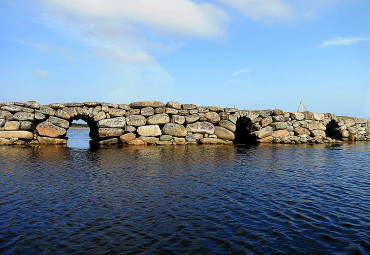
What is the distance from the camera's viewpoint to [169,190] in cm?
966

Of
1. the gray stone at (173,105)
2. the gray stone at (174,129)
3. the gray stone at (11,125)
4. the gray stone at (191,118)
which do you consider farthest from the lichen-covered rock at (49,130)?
the gray stone at (191,118)

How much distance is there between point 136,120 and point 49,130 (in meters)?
8.24

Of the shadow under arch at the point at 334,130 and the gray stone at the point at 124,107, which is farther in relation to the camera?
the shadow under arch at the point at 334,130

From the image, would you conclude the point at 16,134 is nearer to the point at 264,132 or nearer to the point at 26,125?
the point at 26,125

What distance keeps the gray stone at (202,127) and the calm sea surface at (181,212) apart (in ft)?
51.1

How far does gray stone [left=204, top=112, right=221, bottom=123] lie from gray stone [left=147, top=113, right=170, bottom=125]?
15.3 feet

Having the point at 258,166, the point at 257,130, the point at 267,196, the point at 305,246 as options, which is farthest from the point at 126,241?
the point at 257,130

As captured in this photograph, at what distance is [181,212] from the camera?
7.44 metres

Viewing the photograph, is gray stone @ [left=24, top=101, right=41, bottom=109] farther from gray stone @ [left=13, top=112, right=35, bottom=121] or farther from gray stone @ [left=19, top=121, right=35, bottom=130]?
gray stone @ [left=19, top=121, right=35, bottom=130]

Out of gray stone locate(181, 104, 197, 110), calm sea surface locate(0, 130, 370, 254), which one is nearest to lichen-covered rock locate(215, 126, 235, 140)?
gray stone locate(181, 104, 197, 110)

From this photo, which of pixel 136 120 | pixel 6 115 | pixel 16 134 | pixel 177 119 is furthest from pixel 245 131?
pixel 6 115

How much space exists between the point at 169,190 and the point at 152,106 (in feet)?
61.9

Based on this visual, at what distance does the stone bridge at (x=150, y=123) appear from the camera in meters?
24.8

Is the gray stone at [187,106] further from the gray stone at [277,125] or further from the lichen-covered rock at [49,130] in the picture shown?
the lichen-covered rock at [49,130]
